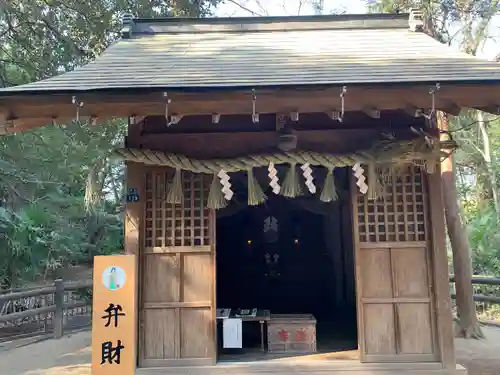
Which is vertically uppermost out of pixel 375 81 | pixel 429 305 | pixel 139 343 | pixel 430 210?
pixel 375 81

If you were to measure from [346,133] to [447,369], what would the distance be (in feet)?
9.16

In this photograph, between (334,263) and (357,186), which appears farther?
(334,263)

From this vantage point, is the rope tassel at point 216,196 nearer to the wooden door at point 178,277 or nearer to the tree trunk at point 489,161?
the wooden door at point 178,277

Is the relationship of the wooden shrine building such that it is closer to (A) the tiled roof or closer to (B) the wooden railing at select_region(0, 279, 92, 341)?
(A) the tiled roof

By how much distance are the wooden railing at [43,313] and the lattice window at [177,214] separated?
147 inches

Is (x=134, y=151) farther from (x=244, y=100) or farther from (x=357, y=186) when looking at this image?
(x=357, y=186)

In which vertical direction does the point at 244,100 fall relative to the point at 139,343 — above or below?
above

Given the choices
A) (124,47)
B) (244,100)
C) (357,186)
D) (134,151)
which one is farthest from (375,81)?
(124,47)

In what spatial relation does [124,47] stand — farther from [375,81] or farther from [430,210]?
[430,210]

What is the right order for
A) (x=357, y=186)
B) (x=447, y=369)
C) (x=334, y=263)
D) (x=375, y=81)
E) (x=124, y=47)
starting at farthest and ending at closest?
(x=334, y=263) → (x=124, y=47) → (x=357, y=186) → (x=447, y=369) → (x=375, y=81)

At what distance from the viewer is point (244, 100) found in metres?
3.97

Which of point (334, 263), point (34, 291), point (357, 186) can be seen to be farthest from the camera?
point (334, 263)

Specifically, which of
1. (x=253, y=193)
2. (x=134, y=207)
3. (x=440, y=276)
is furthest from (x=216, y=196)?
(x=440, y=276)

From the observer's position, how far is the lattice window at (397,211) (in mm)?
4941
